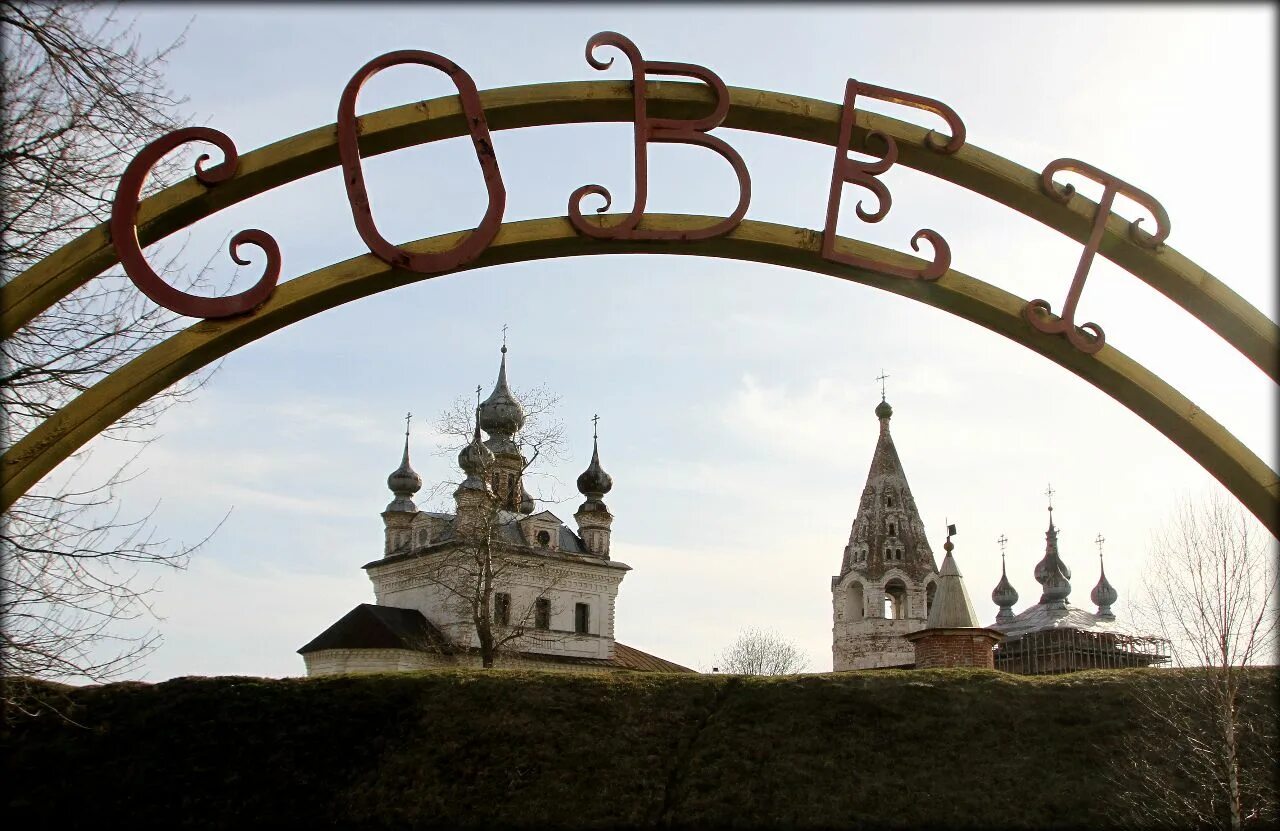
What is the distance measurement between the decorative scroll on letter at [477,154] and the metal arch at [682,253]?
60 millimetres

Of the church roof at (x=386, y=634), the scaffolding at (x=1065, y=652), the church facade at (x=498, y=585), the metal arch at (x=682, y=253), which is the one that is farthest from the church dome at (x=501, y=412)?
the metal arch at (x=682, y=253)

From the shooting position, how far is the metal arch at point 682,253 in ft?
15.2

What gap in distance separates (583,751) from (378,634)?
2666 cm

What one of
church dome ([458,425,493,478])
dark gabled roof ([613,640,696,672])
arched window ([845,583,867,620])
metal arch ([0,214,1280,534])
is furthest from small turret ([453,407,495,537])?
metal arch ([0,214,1280,534])

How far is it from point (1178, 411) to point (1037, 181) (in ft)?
3.48

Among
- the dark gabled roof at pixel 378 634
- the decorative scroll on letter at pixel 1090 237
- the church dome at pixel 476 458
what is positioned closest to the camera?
the decorative scroll on letter at pixel 1090 237

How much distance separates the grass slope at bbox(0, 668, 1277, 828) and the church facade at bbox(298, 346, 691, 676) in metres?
19.8

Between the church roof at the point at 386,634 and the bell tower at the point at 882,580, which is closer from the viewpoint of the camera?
A: the church roof at the point at 386,634

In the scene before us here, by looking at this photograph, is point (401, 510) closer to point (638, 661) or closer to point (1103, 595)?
point (638, 661)

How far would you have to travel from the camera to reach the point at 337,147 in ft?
15.8

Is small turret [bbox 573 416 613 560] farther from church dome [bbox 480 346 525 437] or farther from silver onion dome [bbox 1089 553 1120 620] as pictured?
silver onion dome [bbox 1089 553 1120 620]

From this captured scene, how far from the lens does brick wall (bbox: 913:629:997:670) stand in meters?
28.4

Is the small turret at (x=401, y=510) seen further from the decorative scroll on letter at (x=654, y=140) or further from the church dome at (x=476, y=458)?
the decorative scroll on letter at (x=654, y=140)

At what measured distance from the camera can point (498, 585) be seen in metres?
51.7
